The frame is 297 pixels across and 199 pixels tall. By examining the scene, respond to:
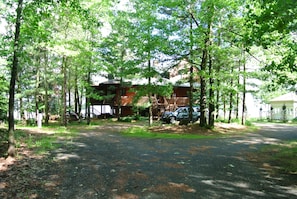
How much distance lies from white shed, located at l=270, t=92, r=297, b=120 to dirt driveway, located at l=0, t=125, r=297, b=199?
2822 cm

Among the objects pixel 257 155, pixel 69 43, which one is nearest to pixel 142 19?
pixel 69 43

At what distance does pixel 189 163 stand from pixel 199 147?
341 cm

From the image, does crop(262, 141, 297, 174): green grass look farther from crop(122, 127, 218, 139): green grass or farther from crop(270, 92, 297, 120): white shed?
crop(270, 92, 297, 120): white shed

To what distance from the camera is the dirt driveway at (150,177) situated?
583cm

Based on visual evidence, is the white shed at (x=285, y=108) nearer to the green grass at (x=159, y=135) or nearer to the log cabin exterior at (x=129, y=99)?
the log cabin exterior at (x=129, y=99)

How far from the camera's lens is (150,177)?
7.01m

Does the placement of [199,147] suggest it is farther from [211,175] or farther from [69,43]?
[69,43]

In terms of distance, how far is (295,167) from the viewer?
811 cm

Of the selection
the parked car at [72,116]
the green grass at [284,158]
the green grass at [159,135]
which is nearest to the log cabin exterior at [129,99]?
the parked car at [72,116]

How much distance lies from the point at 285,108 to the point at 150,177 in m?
33.3

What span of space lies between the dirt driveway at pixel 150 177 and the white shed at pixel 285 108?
28221mm

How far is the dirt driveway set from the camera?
583cm

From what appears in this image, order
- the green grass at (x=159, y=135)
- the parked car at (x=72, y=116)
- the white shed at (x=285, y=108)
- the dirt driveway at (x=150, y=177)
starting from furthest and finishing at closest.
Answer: the white shed at (x=285, y=108)
the parked car at (x=72, y=116)
the green grass at (x=159, y=135)
the dirt driveway at (x=150, y=177)

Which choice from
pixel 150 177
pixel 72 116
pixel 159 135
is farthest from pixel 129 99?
pixel 150 177
